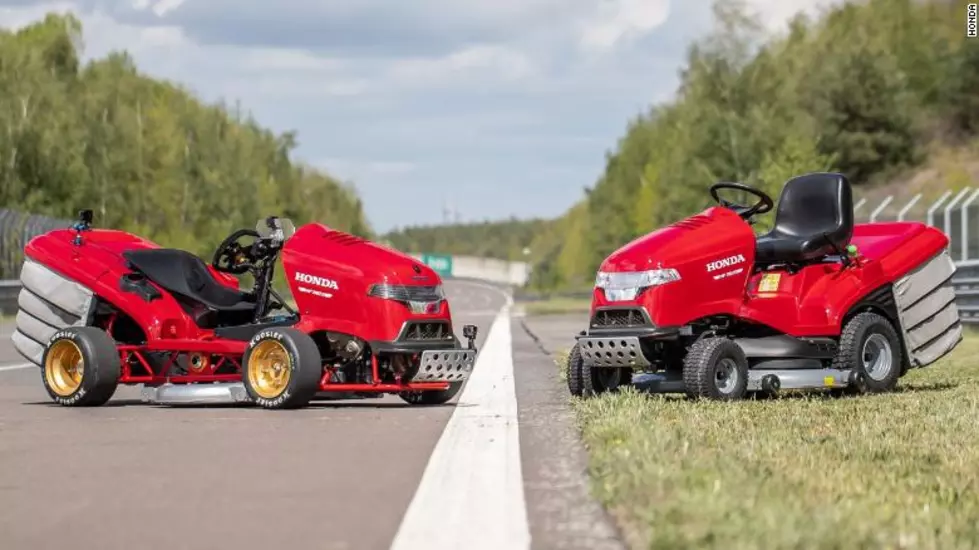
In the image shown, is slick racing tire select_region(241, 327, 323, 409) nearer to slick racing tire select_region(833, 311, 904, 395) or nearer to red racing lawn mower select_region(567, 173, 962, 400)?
red racing lawn mower select_region(567, 173, 962, 400)

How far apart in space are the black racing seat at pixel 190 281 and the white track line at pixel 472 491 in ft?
7.62

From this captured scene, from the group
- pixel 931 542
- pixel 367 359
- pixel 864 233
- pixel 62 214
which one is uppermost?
pixel 62 214

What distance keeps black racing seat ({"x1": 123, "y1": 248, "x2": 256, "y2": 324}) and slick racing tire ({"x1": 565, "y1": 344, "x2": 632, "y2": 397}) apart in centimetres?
282

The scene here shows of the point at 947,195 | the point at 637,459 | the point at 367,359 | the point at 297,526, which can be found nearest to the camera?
the point at 297,526

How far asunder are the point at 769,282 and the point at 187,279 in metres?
4.93

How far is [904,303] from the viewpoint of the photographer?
48.5 ft

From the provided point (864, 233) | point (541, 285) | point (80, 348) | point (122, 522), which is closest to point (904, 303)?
point (864, 233)

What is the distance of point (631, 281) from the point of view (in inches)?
521

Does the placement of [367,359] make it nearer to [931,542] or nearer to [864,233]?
[864,233]

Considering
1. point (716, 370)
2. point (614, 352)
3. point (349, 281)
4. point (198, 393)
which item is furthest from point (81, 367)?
point (716, 370)

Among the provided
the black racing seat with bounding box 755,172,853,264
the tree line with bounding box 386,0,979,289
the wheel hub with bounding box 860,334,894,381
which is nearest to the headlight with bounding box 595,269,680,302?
the black racing seat with bounding box 755,172,853,264

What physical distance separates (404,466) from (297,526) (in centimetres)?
224

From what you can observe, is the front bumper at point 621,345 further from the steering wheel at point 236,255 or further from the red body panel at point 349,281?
the steering wheel at point 236,255

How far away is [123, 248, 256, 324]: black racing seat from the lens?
1440 centimetres
